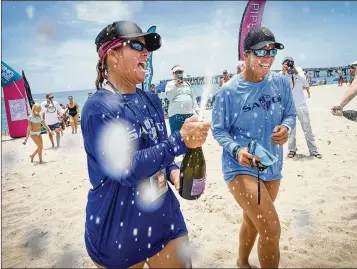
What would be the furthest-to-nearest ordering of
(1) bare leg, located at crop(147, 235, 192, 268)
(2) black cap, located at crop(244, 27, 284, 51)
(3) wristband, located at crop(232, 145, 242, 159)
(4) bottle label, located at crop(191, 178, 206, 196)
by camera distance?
(2) black cap, located at crop(244, 27, 284, 51), (3) wristband, located at crop(232, 145, 242, 159), (4) bottle label, located at crop(191, 178, 206, 196), (1) bare leg, located at crop(147, 235, 192, 268)

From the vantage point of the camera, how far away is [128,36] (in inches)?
72.0

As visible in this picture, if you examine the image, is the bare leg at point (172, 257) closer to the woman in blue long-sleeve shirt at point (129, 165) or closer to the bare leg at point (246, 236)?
the woman in blue long-sleeve shirt at point (129, 165)

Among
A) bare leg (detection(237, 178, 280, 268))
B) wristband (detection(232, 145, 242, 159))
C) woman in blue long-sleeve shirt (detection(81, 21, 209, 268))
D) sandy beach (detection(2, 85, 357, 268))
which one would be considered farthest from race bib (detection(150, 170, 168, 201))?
sandy beach (detection(2, 85, 357, 268))

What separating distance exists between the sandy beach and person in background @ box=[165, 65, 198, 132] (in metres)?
1.57

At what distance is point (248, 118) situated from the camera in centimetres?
274

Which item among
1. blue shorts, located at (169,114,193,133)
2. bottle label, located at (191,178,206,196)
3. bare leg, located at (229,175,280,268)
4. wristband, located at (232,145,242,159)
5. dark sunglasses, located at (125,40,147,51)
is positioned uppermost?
dark sunglasses, located at (125,40,147,51)

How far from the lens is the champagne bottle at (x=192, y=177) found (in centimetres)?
195

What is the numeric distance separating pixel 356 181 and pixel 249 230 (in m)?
3.59

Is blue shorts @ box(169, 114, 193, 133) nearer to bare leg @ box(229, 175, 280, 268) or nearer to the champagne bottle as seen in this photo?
bare leg @ box(229, 175, 280, 268)

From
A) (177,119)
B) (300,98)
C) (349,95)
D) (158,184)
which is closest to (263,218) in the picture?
(158,184)

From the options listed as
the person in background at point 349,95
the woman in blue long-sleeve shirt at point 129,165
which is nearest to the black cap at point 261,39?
the person in background at point 349,95

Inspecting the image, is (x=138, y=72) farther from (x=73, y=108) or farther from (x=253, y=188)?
(x=73, y=108)

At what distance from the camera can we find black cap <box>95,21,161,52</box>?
6.03 ft

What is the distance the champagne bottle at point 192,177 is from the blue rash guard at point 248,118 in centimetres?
65
